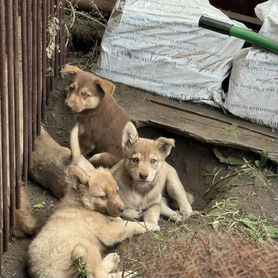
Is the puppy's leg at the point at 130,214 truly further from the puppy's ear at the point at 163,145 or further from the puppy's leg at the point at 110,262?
the puppy's leg at the point at 110,262

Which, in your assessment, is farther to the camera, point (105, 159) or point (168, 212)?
point (105, 159)

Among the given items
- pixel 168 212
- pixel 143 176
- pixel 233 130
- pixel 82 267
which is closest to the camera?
pixel 82 267

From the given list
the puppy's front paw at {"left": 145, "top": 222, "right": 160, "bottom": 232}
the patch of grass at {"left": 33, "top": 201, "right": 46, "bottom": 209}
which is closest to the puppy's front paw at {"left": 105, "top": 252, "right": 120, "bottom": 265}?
the puppy's front paw at {"left": 145, "top": 222, "right": 160, "bottom": 232}

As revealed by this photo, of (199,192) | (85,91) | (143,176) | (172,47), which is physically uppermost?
(172,47)

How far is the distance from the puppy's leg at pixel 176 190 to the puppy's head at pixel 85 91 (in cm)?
87

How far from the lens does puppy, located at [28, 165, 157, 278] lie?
17.5ft

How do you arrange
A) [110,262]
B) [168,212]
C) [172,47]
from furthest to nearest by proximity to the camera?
[172,47], [168,212], [110,262]

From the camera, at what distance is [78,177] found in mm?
5879

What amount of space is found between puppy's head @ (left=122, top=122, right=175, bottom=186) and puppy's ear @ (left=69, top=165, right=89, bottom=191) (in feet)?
1.48

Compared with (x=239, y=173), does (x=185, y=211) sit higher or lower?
lower

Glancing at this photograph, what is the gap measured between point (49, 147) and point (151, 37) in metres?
1.55

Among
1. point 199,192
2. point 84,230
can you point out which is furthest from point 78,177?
point 199,192

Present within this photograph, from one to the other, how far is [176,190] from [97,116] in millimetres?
931

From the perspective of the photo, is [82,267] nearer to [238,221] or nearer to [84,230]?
[84,230]
